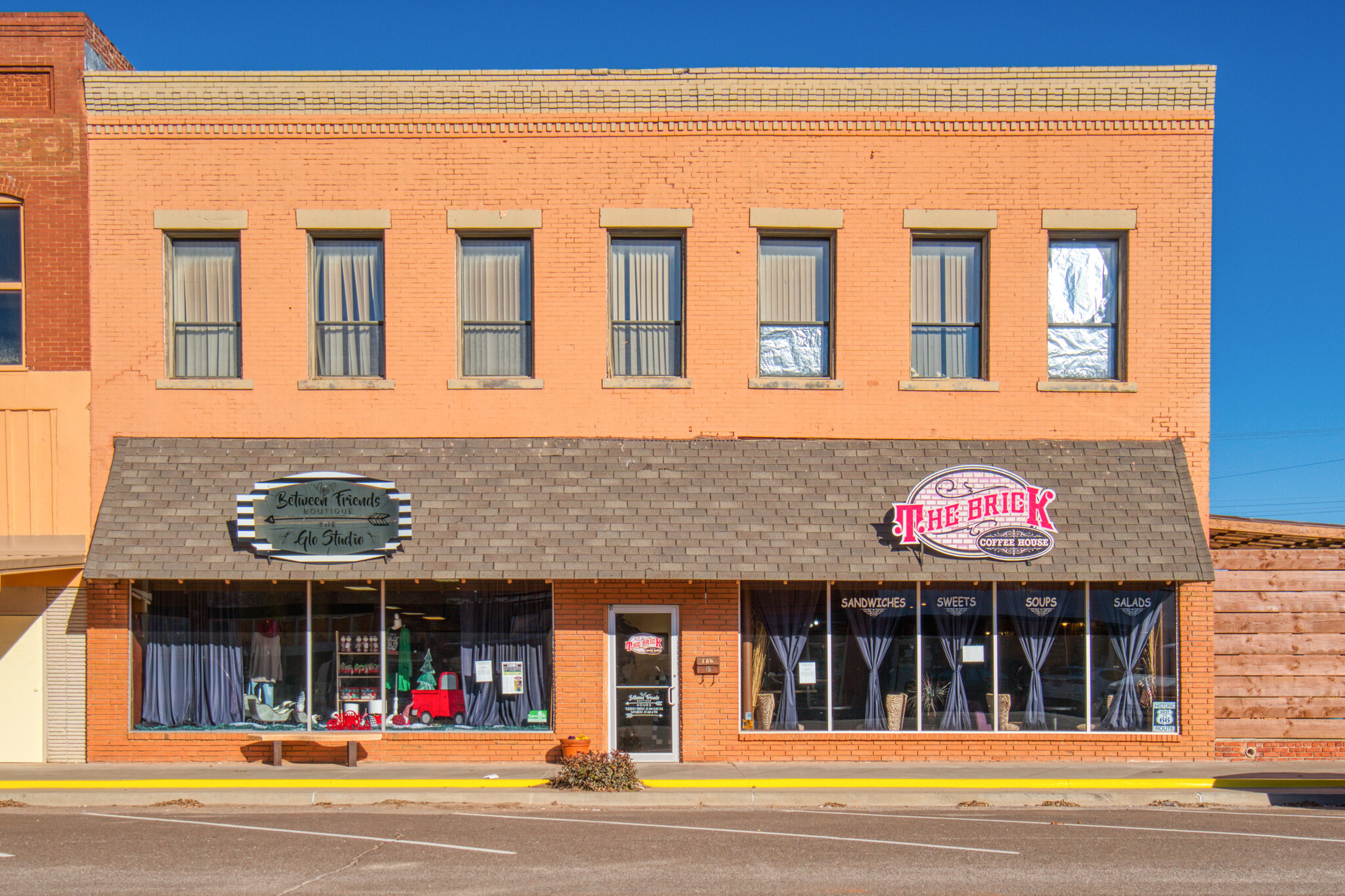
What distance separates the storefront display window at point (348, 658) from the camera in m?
Answer: 15.2

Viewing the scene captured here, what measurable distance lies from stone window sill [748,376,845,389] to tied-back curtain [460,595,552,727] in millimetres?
3979

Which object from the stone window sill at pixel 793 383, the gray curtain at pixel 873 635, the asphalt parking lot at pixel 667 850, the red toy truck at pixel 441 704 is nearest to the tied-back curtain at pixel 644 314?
the stone window sill at pixel 793 383

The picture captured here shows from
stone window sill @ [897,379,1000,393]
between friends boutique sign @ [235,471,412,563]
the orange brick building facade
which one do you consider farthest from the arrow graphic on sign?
stone window sill @ [897,379,1000,393]

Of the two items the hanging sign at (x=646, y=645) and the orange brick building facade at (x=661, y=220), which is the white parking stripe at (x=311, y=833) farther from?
the orange brick building facade at (x=661, y=220)

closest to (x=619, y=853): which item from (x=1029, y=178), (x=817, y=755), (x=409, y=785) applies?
(x=409, y=785)

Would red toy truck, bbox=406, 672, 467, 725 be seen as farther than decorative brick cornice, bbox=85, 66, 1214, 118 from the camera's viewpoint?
No

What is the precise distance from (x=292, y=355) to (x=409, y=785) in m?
5.97

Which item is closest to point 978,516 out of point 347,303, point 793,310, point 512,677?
point 793,310

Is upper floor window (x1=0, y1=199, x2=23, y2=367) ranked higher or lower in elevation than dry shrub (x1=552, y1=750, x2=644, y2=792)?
higher

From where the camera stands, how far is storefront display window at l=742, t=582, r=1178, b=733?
1519 centimetres

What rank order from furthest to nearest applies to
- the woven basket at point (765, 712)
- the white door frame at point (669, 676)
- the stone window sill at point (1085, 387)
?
1. the stone window sill at point (1085, 387)
2. the woven basket at point (765, 712)
3. the white door frame at point (669, 676)

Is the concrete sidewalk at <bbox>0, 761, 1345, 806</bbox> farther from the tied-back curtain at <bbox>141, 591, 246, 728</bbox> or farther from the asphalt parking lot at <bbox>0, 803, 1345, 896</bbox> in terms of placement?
the tied-back curtain at <bbox>141, 591, 246, 728</bbox>

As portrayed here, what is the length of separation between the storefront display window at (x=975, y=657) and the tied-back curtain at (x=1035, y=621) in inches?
0.5

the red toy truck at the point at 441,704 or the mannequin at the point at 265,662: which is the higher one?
the mannequin at the point at 265,662
